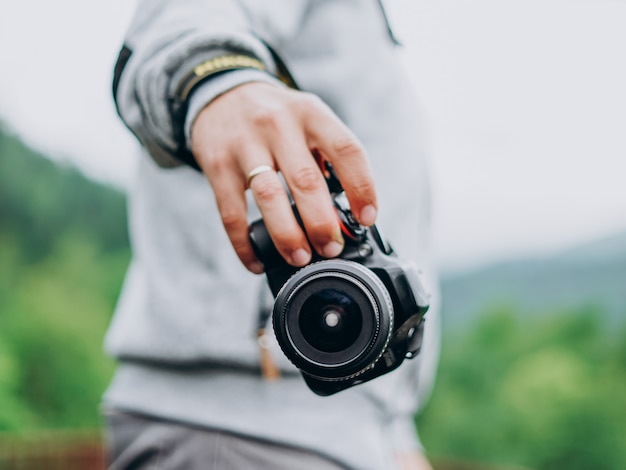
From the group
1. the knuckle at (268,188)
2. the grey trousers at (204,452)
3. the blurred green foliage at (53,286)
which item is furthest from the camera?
the blurred green foliage at (53,286)

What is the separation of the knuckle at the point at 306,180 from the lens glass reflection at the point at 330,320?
16 centimetres

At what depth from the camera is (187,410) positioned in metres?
1.22

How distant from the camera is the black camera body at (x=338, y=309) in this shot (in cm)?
93

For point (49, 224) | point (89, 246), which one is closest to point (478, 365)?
point (89, 246)

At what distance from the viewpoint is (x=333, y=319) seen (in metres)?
0.95

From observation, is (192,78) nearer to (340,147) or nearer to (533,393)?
(340,147)

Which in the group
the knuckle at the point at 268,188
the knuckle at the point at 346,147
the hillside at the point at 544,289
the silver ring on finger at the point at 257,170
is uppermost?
the knuckle at the point at 346,147

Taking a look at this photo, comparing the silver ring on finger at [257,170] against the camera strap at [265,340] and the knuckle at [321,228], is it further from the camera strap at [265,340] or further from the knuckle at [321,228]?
the camera strap at [265,340]

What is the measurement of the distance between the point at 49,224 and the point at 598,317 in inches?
372

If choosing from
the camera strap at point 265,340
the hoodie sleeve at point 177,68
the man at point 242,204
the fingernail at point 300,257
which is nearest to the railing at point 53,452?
the man at point 242,204

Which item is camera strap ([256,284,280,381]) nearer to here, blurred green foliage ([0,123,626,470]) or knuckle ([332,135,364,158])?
knuckle ([332,135,364,158])

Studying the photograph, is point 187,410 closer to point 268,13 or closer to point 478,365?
point 268,13

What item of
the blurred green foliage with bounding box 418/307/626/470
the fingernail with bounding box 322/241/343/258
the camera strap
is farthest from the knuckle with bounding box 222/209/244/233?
the blurred green foliage with bounding box 418/307/626/470

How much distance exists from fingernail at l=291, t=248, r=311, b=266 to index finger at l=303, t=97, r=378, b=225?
0.09 metres
